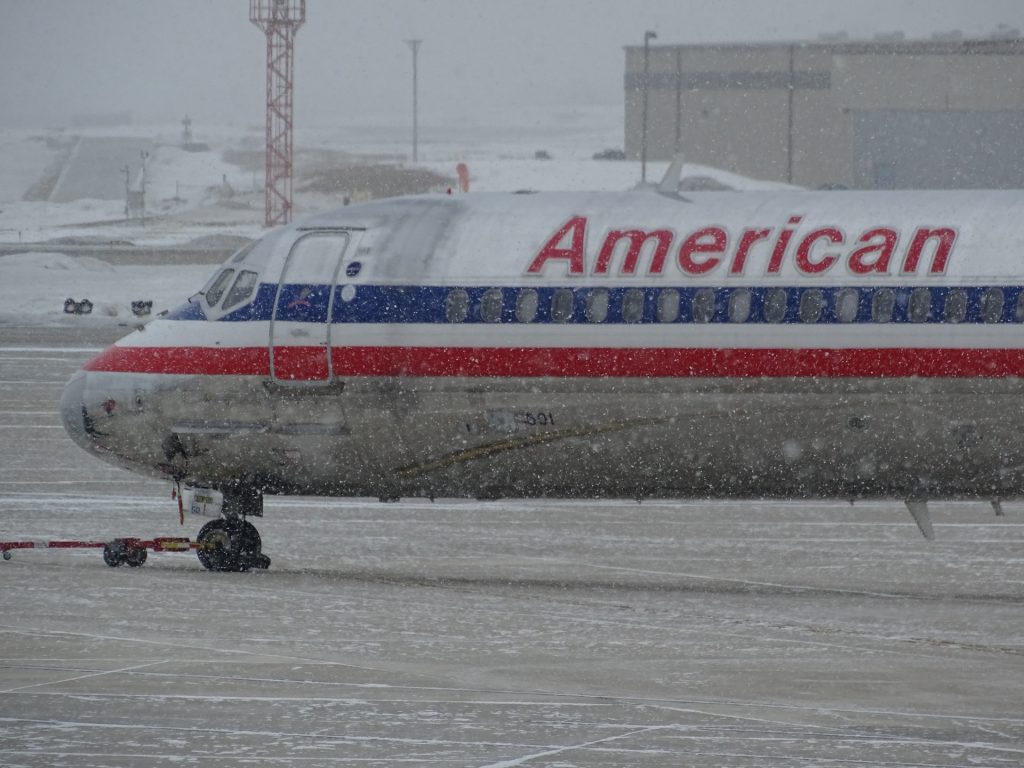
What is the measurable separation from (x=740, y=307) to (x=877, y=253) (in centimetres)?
135

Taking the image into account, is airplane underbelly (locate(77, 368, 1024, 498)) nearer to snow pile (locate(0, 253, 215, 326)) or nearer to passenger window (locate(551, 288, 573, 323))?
passenger window (locate(551, 288, 573, 323))

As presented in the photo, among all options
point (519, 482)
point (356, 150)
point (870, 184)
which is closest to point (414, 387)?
point (519, 482)

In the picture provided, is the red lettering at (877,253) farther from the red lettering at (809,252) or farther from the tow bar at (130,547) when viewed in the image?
the tow bar at (130,547)

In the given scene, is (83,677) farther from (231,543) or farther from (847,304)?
(847,304)

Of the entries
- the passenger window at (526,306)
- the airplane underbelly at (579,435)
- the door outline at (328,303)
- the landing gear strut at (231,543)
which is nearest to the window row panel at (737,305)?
the passenger window at (526,306)

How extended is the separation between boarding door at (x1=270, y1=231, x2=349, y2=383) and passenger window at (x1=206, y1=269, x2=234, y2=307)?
680 mm

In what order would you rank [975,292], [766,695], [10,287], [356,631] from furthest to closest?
[10,287] < [975,292] < [356,631] < [766,695]

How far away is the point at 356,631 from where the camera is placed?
51.8 feet

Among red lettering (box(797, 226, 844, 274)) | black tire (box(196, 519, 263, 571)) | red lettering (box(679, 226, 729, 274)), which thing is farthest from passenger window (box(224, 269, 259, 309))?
red lettering (box(797, 226, 844, 274))

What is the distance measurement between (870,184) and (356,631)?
10722cm

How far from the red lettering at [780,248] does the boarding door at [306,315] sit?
4.25 metres

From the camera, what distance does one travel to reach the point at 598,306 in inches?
741

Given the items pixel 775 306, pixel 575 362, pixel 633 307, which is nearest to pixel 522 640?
pixel 575 362

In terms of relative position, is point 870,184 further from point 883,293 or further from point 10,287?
point 883,293
